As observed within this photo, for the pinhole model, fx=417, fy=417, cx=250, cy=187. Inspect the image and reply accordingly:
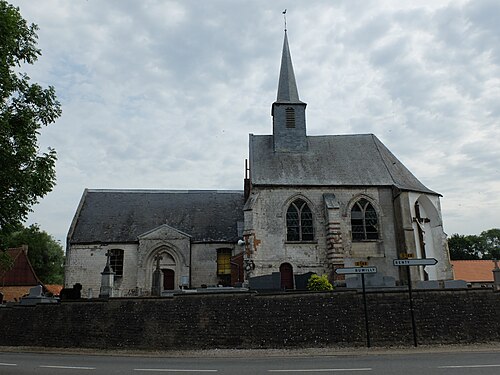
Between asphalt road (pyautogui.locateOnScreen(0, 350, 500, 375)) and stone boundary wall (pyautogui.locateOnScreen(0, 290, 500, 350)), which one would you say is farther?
stone boundary wall (pyautogui.locateOnScreen(0, 290, 500, 350))

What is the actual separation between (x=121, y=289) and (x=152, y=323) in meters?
13.0

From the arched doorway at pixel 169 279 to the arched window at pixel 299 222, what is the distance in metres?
8.60

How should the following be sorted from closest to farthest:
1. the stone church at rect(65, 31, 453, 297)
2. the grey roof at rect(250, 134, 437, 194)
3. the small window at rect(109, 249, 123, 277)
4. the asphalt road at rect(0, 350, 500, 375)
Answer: the asphalt road at rect(0, 350, 500, 375), the stone church at rect(65, 31, 453, 297), the grey roof at rect(250, 134, 437, 194), the small window at rect(109, 249, 123, 277)

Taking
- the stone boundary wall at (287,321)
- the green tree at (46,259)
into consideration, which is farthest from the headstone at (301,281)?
the green tree at (46,259)

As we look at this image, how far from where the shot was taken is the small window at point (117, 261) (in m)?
27.7

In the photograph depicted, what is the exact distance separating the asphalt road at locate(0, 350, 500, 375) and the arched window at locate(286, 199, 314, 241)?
1161cm

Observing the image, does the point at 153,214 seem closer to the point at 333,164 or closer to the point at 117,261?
the point at 117,261

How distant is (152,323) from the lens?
50.6 feet

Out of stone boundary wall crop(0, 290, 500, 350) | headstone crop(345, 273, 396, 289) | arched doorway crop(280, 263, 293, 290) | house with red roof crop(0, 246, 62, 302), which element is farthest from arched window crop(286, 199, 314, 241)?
house with red roof crop(0, 246, 62, 302)

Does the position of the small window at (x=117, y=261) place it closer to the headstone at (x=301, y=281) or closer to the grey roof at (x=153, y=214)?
the grey roof at (x=153, y=214)

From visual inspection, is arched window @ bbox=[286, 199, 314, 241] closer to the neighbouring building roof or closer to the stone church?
the stone church

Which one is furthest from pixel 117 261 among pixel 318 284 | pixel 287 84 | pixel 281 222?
pixel 287 84

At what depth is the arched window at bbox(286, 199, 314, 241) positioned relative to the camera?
81.8 feet

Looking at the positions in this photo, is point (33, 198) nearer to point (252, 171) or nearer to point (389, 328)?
point (389, 328)
